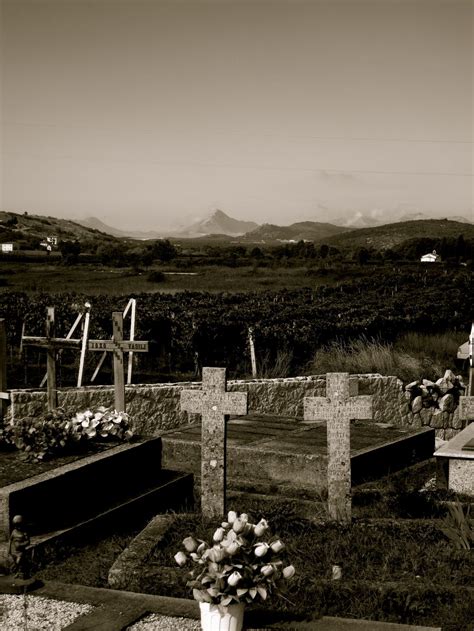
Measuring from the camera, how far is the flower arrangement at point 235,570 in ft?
14.1

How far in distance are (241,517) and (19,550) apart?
1530 millimetres

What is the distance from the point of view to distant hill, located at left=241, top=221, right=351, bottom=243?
1950 cm

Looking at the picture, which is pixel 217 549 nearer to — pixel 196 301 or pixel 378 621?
pixel 378 621

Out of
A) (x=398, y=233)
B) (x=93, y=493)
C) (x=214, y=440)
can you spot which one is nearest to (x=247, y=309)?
(x=398, y=233)

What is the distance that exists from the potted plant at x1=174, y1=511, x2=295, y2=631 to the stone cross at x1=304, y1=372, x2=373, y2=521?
6.81ft

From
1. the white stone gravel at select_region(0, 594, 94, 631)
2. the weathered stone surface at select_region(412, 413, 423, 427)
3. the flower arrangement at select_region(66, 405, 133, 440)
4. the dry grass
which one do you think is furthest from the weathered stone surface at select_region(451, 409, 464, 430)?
the white stone gravel at select_region(0, 594, 94, 631)

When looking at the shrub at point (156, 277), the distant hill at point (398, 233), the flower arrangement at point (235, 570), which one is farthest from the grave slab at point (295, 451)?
the distant hill at point (398, 233)

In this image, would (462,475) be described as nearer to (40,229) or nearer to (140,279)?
(140,279)

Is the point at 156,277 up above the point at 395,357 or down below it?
above

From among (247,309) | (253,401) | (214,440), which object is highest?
(247,309)

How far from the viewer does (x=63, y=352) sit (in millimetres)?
14891

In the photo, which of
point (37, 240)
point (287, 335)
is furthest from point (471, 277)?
point (37, 240)

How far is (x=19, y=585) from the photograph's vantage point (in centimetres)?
534

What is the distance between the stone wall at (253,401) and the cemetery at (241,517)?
1.32 metres
